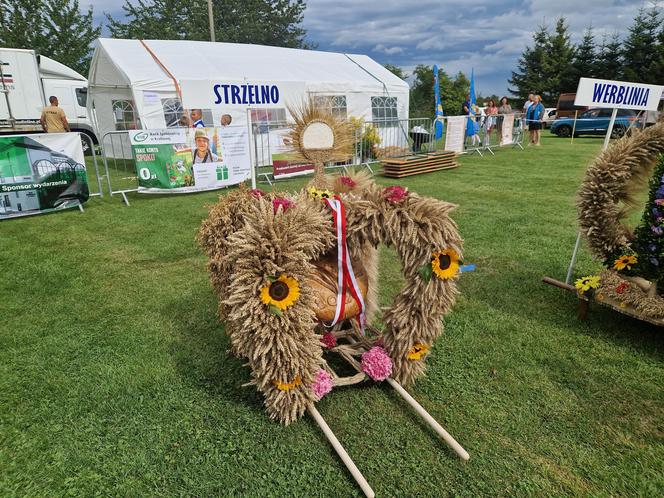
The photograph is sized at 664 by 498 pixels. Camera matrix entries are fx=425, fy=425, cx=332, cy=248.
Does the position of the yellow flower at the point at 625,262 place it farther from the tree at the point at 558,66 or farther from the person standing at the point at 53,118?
the tree at the point at 558,66

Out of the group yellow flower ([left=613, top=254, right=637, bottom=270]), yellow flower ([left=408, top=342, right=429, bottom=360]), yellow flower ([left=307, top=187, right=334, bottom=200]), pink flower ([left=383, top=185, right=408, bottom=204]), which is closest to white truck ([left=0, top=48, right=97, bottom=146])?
yellow flower ([left=307, top=187, right=334, bottom=200])

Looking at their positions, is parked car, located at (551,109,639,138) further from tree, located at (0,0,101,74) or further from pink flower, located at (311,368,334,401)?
tree, located at (0,0,101,74)

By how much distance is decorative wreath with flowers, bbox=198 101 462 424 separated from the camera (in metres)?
2.41

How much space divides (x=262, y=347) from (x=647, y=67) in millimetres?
46632

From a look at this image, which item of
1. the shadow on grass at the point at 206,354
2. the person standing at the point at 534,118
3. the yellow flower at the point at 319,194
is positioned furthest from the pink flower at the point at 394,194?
the person standing at the point at 534,118

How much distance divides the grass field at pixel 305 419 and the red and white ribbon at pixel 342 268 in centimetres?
64

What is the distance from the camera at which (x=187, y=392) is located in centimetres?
302

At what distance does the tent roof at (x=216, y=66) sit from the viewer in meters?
12.7

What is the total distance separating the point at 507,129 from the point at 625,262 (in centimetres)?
1519

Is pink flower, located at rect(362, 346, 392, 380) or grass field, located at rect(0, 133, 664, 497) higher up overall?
pink flower, located at rect(362, 346, 392, 380)

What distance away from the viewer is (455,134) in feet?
47.4

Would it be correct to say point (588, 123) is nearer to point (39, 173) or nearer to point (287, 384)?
point (39, 173)

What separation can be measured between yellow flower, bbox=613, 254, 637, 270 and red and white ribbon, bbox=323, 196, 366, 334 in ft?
7.77

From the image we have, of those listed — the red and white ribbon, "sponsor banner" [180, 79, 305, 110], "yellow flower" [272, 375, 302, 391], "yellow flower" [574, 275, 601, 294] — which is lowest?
"yellow flower" [272, 375, 302, 391]
